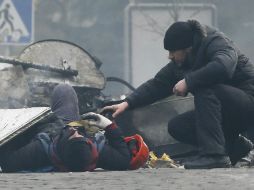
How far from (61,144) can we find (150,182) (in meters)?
1.51

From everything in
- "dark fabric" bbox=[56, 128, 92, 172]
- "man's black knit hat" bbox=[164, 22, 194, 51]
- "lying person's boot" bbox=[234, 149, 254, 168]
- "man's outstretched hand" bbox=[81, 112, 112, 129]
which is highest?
"man's black knit hat" bbox=[164, 22, 194, 51]

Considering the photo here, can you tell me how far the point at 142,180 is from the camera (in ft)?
20.5

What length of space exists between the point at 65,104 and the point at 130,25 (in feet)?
38.8

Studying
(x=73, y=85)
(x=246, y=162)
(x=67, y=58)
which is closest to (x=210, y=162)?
(x=246, y=162)

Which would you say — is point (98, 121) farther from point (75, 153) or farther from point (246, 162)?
point (246, 162)

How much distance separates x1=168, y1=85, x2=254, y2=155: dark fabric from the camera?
7105 mm

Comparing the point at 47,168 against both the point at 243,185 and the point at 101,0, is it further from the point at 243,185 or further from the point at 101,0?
the point at 101,0

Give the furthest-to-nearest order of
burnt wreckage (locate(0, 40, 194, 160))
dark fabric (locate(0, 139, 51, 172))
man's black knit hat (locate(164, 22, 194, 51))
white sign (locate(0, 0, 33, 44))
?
1. white sign (locate(0, 0, 33, 44))
2. burnt wreckage (locate(0, 40, 194, 160))
3. dark fabric (locate(0, 139, 51, 172))
4. man's black knit hat (locate(164, 22, 194, 51))

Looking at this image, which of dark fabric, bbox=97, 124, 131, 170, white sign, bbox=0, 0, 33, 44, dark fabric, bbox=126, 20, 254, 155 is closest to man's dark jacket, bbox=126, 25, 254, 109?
dark fabric, bbox=126, 20, 254, 155

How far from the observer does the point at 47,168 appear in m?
7.75

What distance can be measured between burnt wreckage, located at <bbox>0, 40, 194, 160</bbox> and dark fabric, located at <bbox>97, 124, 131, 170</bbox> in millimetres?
633

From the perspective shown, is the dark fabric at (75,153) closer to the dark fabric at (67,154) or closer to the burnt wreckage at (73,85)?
the dark fabric at (67,154)

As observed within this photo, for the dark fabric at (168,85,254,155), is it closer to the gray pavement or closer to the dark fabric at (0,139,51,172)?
the gray pavement

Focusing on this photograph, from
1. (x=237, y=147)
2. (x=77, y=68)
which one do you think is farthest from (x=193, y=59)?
(x=77, y=68)
